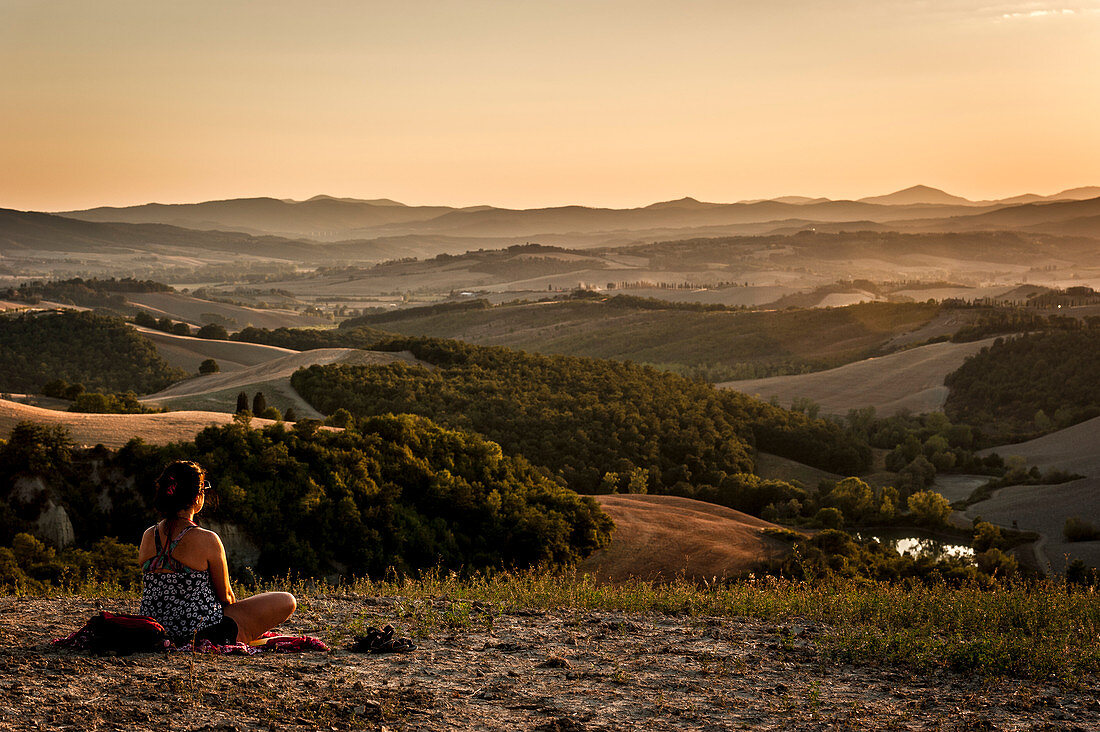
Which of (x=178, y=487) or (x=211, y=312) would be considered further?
(x=211, y=312)

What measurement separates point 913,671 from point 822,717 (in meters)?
2.08

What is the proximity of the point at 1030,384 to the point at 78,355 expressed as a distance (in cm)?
7815

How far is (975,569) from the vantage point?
26.2m

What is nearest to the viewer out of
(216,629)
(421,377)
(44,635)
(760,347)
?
(216,629)

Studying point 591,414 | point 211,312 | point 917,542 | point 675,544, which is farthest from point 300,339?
point 675,544

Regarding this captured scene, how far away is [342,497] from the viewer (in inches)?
885

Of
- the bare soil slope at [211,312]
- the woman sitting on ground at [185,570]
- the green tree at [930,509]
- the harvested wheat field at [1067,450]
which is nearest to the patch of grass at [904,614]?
the woman sitting on ground at [185,570]

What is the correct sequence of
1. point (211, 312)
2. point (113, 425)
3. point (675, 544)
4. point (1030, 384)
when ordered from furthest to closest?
point (211, 312) → point (1030, 384) → point (675, 544) → point (113, 425)

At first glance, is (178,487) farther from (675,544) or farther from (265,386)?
(265,386)

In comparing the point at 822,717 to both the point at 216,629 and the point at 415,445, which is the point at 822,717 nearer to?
the point at 216,629

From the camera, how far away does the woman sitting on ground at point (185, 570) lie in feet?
25.3

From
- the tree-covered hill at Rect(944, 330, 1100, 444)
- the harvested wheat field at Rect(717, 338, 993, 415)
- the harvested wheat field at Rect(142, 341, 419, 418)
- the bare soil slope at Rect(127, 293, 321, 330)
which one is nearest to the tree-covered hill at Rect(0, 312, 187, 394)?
the harvested wheat field at Rect(142, 341, 419, 418)

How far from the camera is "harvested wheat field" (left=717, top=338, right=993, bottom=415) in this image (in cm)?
7606

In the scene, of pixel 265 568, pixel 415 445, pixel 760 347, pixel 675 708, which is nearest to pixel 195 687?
pixel 675 708
